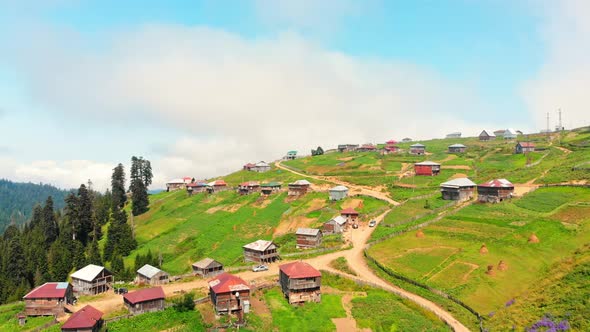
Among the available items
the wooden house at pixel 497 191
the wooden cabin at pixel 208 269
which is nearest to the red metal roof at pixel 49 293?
the wooden cabin at pixel 208 269

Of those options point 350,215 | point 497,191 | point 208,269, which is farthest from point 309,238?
point 497,191

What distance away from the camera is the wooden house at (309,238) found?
83.8m

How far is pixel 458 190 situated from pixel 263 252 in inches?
2105

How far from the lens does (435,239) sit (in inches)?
2950

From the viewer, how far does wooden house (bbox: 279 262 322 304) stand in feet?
190

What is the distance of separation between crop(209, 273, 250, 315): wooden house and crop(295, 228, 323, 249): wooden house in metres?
29.8

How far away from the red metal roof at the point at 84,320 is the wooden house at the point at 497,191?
8528 centimetres

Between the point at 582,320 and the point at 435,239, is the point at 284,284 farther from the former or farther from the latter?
the point at 582,320

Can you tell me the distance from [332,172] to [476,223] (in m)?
80.2

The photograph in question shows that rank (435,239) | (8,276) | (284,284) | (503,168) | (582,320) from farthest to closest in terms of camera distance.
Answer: (503,168) → (8,276) → (435,239) → (284,284) → (582,320)

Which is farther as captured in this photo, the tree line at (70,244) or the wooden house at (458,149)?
the wooden house at (458,149)

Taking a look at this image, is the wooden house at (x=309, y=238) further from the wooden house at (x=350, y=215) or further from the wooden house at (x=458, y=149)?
the wooden house at (x=458, y=149)

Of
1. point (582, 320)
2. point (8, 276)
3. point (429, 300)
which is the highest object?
point (582, 320)

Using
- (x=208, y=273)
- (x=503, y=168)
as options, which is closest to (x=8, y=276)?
(x=208, y=273)
